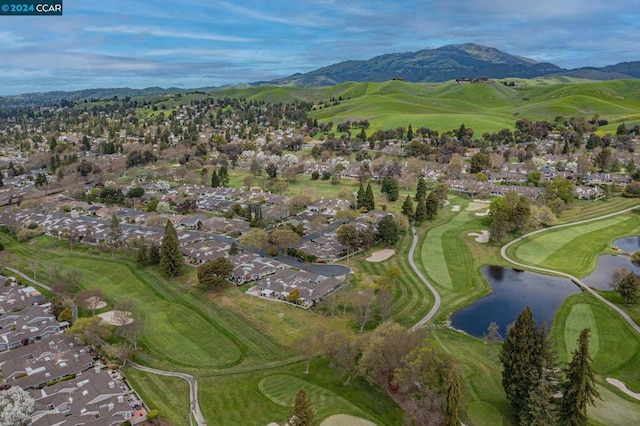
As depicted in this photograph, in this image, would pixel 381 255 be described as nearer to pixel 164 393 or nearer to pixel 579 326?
pixel 579 326

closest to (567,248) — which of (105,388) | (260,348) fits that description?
(260,348)

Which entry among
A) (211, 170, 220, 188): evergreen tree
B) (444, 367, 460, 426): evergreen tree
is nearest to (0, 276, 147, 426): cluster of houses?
(444, 367, 460, 426): evergreen tree

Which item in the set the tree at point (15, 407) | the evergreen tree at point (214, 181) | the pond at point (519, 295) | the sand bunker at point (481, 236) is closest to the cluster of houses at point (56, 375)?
the tree at point (15, 407)

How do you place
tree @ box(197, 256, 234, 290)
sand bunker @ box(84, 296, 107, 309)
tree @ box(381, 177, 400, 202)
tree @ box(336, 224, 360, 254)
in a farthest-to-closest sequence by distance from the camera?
tree @ box(381, 177, 400, 202) < tree @ box(336, 224, 360, 254) < tree @ box(197, 256, 234, 290) < sand bunker @ box(84, 296, 107, 309)

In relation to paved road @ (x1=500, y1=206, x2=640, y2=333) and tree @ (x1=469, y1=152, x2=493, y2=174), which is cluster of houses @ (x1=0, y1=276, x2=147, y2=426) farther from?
tree @ (x1=469, y1=152, x2=493, y2=174)

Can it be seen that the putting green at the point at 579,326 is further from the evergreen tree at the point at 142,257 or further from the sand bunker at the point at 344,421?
the evergreen tree at the point at 142,257
